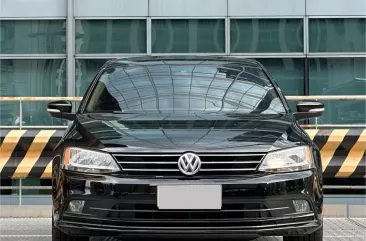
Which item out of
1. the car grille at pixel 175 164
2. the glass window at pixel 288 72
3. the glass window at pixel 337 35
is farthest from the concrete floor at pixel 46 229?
the glass window at pixel 337 35

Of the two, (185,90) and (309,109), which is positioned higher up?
(185,90)

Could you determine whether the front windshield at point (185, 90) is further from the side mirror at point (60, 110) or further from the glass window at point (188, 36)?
the glass window at point (188, 36)

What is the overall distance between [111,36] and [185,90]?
27.0 feet

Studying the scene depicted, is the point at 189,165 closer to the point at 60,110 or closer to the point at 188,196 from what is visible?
the point at 188,196

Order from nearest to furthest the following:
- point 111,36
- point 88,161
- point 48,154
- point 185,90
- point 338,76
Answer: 1. point 88,161
2. point 185,90
3. point 48,154
4. point 338,76
5. point 111,36

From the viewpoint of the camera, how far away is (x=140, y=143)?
407 cm

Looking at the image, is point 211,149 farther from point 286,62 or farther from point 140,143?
point 286,62

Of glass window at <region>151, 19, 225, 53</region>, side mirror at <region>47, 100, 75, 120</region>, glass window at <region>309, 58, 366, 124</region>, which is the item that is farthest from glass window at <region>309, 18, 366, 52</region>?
side mirror at <region>47, 100, 75, 120</region>

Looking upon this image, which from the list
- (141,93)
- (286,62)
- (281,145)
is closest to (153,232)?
(281,145)

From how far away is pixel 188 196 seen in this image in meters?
3.94

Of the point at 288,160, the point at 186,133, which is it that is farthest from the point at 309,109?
the point at 186,133

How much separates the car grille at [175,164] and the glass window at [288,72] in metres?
9.21

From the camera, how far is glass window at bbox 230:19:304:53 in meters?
13.1

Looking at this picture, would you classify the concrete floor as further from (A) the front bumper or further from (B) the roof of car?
(A) the front bumper
